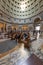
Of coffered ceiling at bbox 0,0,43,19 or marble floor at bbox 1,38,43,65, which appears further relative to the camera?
coffered ceiling at bbox 0,0,43,19

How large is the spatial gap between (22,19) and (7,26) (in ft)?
23.8

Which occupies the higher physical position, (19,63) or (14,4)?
(14,4)

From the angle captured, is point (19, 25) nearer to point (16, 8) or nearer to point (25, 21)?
point (25, 21)

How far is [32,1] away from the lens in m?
22.2

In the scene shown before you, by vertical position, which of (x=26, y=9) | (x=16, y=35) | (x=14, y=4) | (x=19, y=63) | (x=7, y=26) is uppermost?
(x=14, y=4)

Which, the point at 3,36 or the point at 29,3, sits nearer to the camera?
the point at 3,36

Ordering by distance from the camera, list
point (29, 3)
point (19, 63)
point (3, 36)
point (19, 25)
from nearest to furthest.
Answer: point (19, 63) → point (3, 36) → point (19, 25) → point (29, 3)

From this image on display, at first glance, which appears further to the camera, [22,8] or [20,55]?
[22,8]

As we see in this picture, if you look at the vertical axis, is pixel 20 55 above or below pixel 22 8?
below

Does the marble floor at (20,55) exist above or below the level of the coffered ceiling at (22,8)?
below

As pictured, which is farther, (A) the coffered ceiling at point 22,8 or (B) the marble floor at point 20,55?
(A) the coffered ceiling at point 22,8

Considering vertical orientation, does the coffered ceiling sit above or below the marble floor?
above

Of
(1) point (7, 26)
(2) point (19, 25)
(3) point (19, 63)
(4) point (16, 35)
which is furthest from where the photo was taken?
(2) point (19, 25)

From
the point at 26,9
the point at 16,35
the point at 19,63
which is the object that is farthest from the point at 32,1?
the point at 19,63
